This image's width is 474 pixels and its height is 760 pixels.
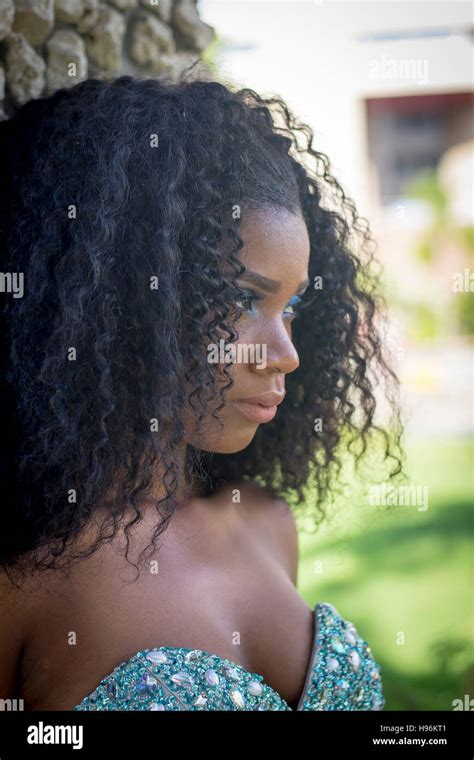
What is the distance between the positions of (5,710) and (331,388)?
1137 millimetres

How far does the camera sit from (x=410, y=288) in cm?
1634

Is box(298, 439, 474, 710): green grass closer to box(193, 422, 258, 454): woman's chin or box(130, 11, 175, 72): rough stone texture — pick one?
box(193, 422, 258, 454): woman's chin

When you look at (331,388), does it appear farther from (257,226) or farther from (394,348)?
(257,226)

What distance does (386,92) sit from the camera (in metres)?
26.7

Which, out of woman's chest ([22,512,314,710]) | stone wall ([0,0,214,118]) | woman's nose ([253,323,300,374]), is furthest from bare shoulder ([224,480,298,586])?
stone wall ([0,0,214,118])

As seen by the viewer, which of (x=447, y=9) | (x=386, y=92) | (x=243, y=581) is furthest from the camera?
(x=386, y=92)

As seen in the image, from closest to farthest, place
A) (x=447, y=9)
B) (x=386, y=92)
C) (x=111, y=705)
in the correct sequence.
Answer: (x=111, y=705)
(x=447, y=9)
(x=386, y=92)

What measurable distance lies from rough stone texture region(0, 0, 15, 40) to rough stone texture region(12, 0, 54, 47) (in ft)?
0.15

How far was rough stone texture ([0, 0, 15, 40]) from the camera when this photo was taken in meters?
2.11

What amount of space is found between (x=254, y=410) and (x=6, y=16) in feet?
3.88

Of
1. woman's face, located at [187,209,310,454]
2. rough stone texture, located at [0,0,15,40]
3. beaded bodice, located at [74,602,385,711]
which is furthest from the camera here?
rough stone texture, located at [0,0,15,40]

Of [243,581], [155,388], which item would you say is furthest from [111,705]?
[155,388]

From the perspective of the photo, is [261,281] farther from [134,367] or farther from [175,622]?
[175,622]

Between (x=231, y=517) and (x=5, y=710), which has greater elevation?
(x=231, y=517)
